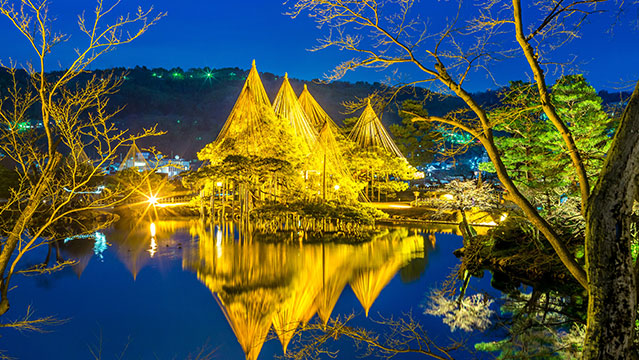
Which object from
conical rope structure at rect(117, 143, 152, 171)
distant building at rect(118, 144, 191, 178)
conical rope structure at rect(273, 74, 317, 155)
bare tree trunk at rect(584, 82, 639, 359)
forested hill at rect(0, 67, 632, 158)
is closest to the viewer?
bare tree trunk at rect(584, 82, 639, 359)

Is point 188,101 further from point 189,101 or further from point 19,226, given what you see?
point 19,226

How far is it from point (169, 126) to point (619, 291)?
72.7 meters

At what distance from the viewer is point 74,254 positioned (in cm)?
1372

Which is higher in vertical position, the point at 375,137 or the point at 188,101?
the point at 188,101

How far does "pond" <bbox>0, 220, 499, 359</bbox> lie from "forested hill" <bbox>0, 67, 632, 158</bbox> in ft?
167

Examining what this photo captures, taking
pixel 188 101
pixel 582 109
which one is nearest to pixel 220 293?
pixel 582 109

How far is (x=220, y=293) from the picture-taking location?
364 inches

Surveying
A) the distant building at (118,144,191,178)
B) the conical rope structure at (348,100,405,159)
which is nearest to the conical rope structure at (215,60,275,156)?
the distant building at (118,144,191,178)

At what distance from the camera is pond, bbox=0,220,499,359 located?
6.89 metres

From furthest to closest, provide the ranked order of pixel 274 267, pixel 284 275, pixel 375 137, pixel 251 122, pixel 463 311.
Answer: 1. pixel 375 137
2. pixel 251 122
3. pixel 274 267
4. pixel 284 275
5. pixel 463 311

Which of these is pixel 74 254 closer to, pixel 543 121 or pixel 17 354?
pixel 17 354

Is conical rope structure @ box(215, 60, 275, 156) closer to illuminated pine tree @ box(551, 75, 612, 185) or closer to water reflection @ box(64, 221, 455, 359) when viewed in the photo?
water reflection @ box(64, 221, 455, 359)

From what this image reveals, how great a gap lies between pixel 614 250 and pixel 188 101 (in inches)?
3471

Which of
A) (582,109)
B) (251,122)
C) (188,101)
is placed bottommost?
(582,109)
